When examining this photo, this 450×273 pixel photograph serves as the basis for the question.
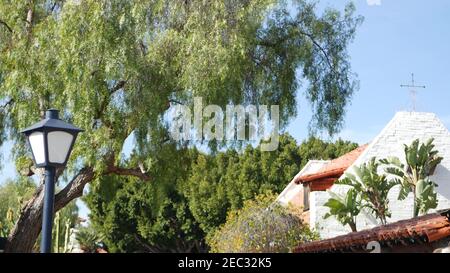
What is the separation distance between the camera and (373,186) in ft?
64.8

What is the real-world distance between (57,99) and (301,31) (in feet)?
20.4

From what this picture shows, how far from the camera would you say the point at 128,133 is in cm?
1559

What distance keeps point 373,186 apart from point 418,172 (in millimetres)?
1849

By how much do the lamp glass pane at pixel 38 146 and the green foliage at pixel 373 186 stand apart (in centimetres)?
1375

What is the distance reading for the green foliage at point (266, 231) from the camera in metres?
20.9

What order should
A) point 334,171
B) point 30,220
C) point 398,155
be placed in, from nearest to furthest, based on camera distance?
point 30,220 → point 398,155 → point 334,171

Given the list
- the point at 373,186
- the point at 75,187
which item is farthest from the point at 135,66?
the point at 373,186

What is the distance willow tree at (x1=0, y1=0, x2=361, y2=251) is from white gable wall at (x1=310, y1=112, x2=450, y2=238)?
5114 millimetres

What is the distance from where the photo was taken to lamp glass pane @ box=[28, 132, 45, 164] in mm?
7277

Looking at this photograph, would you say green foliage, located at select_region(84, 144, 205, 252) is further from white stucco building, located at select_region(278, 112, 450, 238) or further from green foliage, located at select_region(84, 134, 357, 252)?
white stucco building, located at select_region(278, 112, 450, 238)

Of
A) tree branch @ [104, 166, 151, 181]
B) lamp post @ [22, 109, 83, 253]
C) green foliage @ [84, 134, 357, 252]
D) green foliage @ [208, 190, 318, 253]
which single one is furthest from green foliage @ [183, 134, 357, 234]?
lamp post @ [22, 109, 83, 253]

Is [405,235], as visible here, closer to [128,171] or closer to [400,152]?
[128,171]
